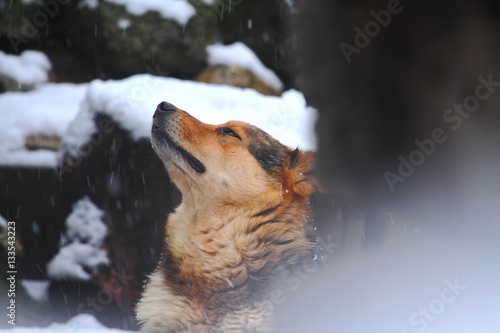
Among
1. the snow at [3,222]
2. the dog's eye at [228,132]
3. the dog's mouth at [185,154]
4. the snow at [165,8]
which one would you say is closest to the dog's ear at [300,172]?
the dog's eye at [228,132]

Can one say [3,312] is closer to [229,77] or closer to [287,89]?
[229,77]

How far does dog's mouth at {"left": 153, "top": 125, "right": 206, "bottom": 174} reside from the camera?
2.02m

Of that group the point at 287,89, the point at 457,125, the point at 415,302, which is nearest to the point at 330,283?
the point at 415,302

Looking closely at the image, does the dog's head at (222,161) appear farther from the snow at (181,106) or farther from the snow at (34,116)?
the snow at (34,116)

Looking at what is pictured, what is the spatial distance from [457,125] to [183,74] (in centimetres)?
203

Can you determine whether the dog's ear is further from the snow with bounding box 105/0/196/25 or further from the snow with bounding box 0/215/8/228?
the snow with bounding box 0/215/8/228

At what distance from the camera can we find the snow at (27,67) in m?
3.93

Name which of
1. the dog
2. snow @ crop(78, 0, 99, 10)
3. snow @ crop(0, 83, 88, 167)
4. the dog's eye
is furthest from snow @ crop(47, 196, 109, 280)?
snow @ crop(78, 0, 99, 10)

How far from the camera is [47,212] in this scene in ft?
10.4

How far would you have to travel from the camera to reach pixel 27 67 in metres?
3.96

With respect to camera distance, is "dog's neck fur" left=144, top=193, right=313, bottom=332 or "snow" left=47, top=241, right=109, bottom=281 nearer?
"dog's neck fur" left=144, top=193, right=313, bottom=332

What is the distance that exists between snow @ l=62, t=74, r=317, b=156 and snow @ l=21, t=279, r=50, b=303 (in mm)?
873

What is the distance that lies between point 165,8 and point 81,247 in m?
1.77

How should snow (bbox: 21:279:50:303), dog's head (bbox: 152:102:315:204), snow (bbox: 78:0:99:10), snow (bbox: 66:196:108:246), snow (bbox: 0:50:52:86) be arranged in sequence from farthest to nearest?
snow (bbox: 0:50:52:86), snow (bbox: 78:0:99:10), snow (bbox: 21:279:50:303), snow (bbox: 66:196:108:246), dog's head (bbox: 152:102:315:204)
